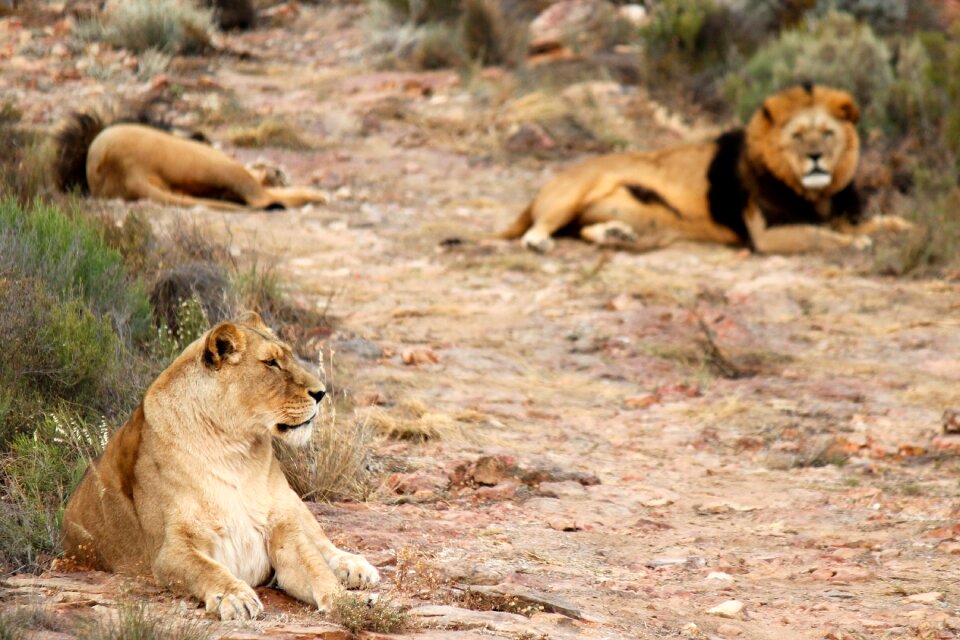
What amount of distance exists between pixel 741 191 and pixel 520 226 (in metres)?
1.95

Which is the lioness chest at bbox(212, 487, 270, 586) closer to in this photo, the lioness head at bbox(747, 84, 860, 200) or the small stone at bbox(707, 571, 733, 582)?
the small stone at bbox(707, 571, 733, 582)

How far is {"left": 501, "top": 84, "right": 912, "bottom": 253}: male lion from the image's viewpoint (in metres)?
11.7

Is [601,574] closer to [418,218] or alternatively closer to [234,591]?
[234,591]

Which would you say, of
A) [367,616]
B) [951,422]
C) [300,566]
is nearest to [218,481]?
[300,566]

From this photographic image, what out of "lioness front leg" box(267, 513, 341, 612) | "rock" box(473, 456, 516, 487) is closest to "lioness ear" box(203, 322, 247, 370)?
"lioness front leg" box(267, 513, 341, 612)

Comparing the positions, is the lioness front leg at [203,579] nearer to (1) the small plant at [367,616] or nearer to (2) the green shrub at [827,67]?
(1) the small plant at [367,616]

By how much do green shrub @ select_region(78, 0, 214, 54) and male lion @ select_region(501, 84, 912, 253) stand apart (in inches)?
311

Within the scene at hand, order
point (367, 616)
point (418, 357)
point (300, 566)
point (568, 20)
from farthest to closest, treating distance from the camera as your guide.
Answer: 1. point (568, 20)
2. point (418, 357)
3. point (300, 566)
4. point (367, 616)

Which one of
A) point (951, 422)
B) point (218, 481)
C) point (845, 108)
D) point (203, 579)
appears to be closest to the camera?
point (203, 579)

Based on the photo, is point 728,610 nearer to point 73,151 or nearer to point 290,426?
point 290,426

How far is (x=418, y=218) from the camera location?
12664 mm

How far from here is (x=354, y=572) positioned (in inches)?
174

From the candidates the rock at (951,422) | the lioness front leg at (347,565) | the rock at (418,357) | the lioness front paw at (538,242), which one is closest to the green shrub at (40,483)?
the lioness front leg at (347,565)

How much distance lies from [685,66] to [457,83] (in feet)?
9.70
